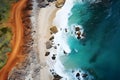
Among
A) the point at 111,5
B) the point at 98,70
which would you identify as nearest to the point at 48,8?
the point at 111,5

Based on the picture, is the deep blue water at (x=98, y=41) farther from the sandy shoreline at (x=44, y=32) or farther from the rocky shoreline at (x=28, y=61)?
the rocky shoreline at (x=28, y=61)

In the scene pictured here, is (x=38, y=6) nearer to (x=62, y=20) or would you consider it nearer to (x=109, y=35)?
(x=62, y=20)

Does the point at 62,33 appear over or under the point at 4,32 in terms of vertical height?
under

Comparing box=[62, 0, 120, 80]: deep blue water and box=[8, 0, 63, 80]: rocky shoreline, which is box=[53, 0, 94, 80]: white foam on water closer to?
box=[62, 0, 120, 80]: deep blue water

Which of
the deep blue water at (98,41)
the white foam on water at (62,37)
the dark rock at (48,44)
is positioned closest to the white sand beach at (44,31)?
the dark rock at (48,44)

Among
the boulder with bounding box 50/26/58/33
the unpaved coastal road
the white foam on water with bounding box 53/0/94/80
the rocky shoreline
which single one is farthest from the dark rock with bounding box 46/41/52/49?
the unpaved coastal road

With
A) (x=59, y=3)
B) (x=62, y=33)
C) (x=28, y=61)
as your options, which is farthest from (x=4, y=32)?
(x=59, y=3)

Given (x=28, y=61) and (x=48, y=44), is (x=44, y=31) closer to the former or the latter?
(x=48, y=44)
